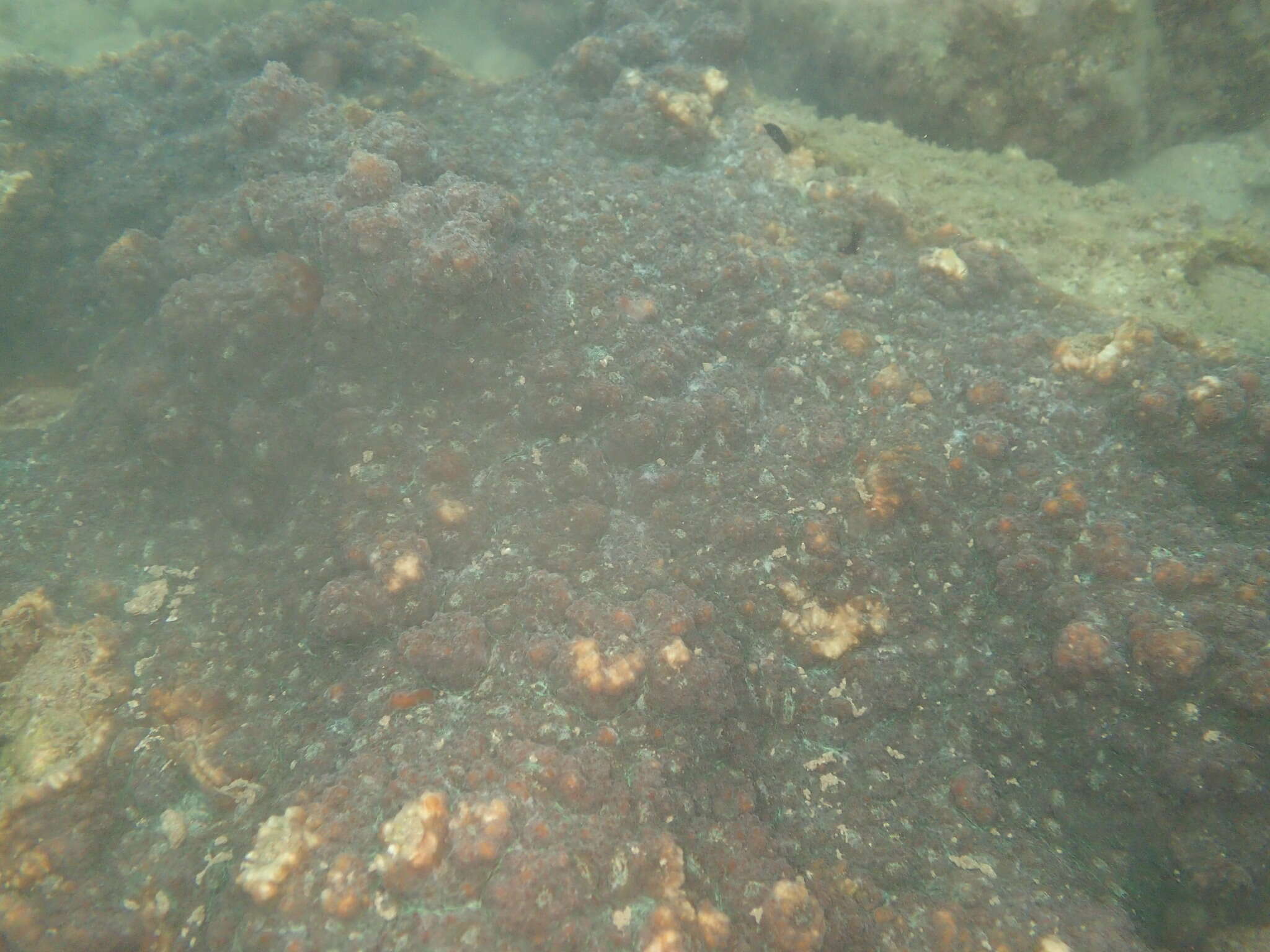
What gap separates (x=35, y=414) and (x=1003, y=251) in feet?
18.8

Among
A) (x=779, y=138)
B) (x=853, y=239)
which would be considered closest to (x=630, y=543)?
(x=853, y=239)

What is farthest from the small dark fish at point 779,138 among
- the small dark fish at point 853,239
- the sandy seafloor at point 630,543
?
the small dark fish at point 853,239

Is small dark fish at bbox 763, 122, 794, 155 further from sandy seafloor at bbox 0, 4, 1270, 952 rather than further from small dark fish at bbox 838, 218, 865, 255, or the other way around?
small dark fish at bbox 838, 218, 865, 255

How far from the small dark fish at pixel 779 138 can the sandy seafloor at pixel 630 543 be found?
0.07 metres

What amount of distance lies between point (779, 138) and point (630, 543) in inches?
120

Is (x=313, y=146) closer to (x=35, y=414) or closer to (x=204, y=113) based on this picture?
(x=204, y=113)

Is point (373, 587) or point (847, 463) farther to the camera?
point (847, 463)

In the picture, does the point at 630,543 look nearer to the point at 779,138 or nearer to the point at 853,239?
the point at 853,239

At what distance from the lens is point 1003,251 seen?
371cm

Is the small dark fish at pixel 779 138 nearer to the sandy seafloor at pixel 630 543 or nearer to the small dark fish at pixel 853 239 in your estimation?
the sandy seafloor at pixel 630 543

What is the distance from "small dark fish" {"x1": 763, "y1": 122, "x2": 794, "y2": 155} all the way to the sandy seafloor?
0.07 m

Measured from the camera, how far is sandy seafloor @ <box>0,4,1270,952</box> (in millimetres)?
2287

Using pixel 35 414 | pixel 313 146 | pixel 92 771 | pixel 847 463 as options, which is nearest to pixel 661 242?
pixel 847 463

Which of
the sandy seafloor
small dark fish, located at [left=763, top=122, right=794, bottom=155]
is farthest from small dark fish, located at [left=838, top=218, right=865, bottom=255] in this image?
small dark fish, located at [left=763, top=122, right=794, bottom=155]
